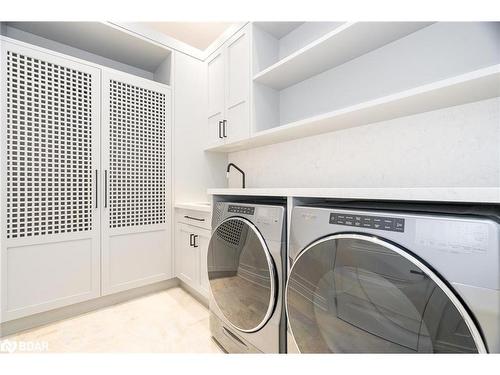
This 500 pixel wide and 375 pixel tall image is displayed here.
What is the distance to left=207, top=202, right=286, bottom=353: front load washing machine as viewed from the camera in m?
1.03

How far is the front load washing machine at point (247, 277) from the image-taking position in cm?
103

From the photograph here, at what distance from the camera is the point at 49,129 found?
162cm

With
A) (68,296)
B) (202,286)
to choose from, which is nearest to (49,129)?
(68,296)

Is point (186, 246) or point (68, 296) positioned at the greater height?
point (186, 246)

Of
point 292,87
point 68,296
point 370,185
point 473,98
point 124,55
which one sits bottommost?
point 68,296

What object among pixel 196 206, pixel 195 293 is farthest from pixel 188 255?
pixel 196 206

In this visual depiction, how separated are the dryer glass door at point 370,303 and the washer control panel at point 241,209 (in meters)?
0.36

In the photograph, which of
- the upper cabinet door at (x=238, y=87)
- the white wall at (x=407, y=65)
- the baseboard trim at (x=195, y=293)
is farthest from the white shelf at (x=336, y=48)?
the baseboard trim at (x=195, y=293)

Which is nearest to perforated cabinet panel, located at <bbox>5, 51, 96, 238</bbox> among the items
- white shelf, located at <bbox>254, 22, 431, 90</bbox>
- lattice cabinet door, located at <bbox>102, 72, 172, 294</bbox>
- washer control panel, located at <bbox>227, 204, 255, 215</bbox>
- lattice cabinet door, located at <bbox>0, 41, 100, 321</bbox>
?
lattice cabinet door, located at <bbox>0, 41, 100, 321</bbox>

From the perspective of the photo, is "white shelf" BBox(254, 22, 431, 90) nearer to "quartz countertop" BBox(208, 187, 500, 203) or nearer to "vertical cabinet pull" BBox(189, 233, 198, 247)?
"quartz countertop" BBox(208, 187, 500, 203)

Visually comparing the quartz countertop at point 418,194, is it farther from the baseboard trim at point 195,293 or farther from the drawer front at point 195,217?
the baseboard trim at point 195,293

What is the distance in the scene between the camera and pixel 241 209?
1.23 metres

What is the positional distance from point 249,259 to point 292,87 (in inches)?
56.7

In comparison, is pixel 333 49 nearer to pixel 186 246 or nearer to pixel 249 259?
pixel 249 259
